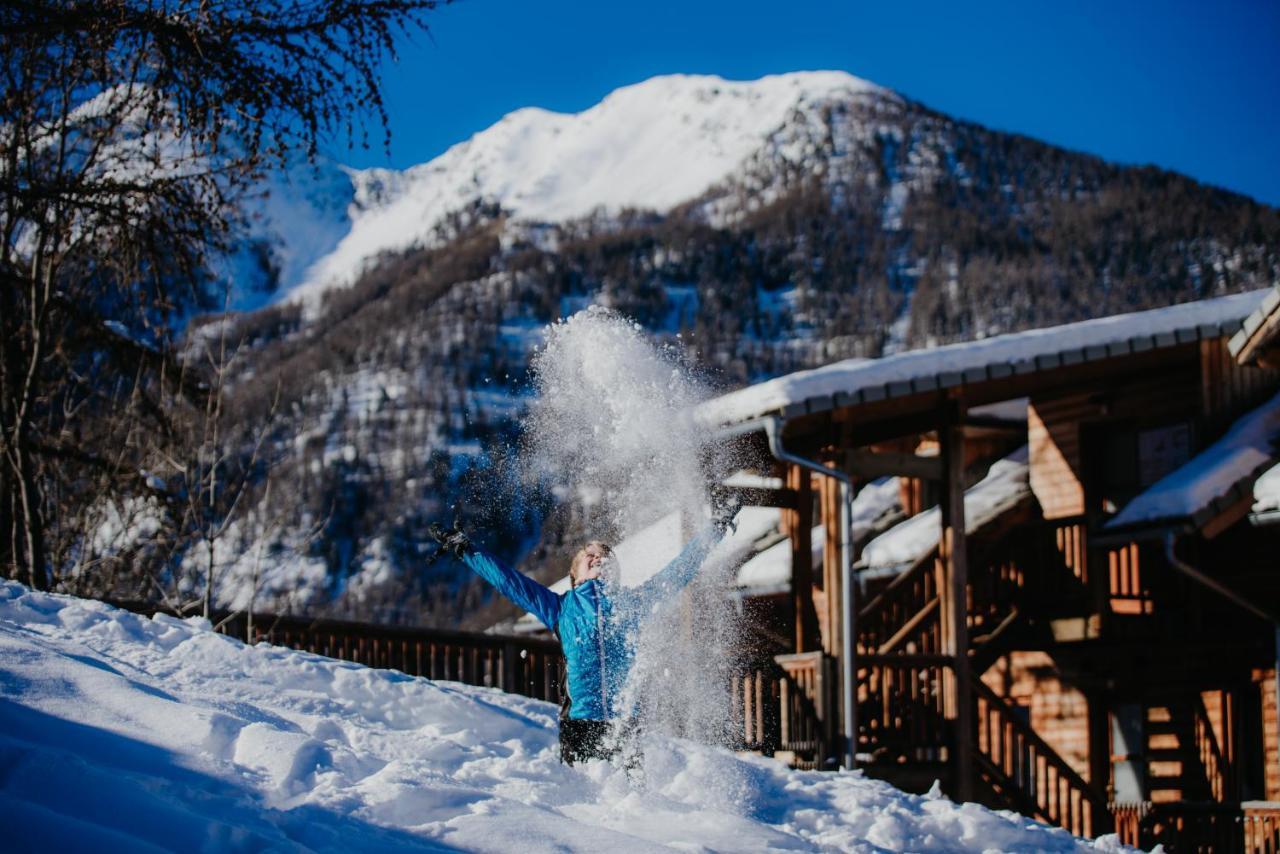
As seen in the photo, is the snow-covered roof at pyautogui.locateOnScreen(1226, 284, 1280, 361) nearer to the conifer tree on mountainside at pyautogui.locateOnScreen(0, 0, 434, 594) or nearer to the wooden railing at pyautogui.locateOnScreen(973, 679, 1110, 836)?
the wooden railing at pyautogui.locateOnScreen(973, 679, 1110, 836)

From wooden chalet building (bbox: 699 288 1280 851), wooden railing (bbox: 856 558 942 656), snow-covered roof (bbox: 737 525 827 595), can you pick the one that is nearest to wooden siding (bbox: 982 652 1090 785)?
wooden chalet building (bbox: 699 288 1280 851)

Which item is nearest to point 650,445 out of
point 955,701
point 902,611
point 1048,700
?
point 955,701

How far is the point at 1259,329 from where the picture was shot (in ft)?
48.6

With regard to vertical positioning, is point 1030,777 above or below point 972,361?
below

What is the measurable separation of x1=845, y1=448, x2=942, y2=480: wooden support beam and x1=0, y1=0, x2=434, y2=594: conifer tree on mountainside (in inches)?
254

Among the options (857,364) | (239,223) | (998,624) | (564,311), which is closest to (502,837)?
(239,223)

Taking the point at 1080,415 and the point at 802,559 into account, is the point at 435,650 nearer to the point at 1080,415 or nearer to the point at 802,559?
the point at 802,559

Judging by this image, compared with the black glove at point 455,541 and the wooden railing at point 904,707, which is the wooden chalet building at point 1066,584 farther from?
the black glove at point 455,541

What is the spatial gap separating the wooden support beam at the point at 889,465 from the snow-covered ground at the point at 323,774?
5.05 m

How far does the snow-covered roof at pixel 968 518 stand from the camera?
1875 cm

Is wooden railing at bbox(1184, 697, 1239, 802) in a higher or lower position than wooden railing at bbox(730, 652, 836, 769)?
lower

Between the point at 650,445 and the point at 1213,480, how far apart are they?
235 inches

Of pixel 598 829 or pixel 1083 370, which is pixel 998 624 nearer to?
pixel 1083 370

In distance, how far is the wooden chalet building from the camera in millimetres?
14562
